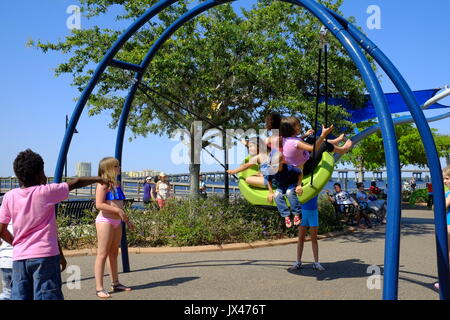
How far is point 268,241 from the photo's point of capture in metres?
7.76

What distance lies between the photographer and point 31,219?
2.74m

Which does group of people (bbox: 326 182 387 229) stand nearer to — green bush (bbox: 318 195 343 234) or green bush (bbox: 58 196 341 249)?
green bush (bbox: 318 195 343 234)

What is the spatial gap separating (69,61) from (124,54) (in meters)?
1.70

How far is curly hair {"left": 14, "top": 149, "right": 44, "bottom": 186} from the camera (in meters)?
2.79

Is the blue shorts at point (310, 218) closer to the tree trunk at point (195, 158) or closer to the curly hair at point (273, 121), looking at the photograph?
the curly hair at point (273, 121)

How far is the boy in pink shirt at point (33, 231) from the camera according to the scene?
8.86 feet

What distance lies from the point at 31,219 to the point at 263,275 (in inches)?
128

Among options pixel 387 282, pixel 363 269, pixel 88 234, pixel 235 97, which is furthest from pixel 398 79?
pixel 235 97

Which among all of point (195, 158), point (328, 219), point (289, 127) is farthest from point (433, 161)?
point (195, 158)

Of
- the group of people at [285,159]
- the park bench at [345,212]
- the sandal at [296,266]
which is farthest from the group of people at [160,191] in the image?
the group of people at [285,159]

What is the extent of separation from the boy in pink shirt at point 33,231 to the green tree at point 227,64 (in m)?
6.16

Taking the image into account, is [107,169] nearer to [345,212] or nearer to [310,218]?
[310,218]

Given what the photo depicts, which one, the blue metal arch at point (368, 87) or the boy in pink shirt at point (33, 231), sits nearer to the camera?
the boy in pink shirt at point (33, 231)

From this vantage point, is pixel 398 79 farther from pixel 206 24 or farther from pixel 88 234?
pixel 206 24
